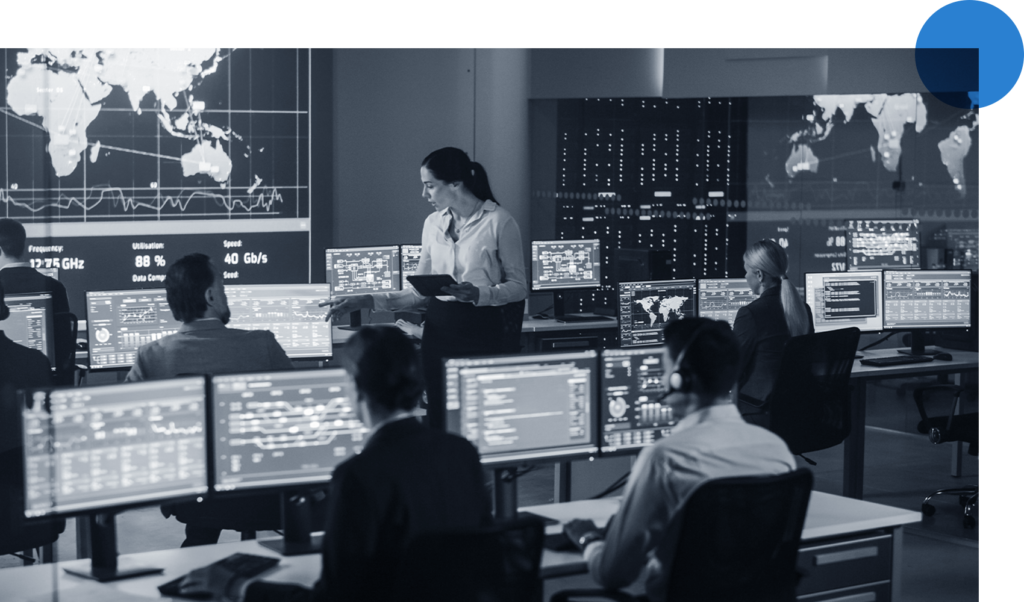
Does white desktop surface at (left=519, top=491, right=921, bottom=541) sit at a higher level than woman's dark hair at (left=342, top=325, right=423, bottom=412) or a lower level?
lower

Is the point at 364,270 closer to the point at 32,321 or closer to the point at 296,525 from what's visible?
the point at 32,321

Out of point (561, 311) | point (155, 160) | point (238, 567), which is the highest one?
point (155, 160)

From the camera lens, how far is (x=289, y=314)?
19.2 ft

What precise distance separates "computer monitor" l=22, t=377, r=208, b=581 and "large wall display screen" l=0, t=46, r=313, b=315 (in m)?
4.40

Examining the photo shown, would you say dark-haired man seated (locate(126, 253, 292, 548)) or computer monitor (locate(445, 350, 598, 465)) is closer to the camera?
computer monitor (locate(445, 350, 598, 465))

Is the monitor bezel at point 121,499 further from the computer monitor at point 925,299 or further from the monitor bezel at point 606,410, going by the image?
the computer monitor at point 925,299

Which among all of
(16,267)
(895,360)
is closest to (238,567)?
(16,267)

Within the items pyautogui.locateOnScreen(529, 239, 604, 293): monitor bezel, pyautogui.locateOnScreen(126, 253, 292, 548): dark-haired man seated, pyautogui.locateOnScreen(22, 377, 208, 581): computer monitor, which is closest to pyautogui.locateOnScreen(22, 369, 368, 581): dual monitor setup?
pyautogui.locateOnScreen(22, 377, 208, 581): computer monitor

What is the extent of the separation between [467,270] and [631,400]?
1510 millimetres

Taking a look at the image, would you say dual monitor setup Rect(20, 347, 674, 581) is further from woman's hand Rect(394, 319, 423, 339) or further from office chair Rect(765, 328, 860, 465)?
woman's hand Rect(394, 319, 423, 339)

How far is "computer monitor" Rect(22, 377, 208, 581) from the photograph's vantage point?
9.16ft

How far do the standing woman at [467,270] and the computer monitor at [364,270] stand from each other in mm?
2269

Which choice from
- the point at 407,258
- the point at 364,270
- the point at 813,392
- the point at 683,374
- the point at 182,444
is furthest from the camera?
the point at 407,258

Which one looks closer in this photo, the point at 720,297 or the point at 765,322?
the point at 765,322
